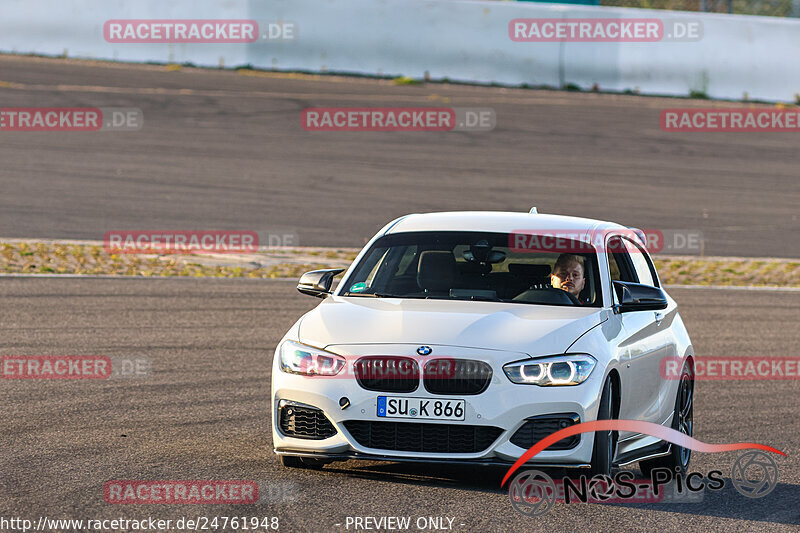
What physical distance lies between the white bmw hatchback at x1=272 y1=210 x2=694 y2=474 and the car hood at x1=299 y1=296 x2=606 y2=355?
10 millimetres

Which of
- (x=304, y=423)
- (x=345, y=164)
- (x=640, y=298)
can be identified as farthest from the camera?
(x=345, y=164)

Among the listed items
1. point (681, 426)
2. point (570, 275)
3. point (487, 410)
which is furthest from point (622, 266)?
point (487, 410)

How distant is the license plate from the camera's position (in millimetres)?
6742

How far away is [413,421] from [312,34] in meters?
23.9

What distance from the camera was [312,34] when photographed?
29.8m

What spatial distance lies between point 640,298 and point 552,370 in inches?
42.7

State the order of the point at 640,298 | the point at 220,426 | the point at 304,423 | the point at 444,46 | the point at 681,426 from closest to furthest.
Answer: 1. the point at 304,423
2. the point at 640,298
3. the point at 681,426
4. the point at 220,426
5. the point at 444,46

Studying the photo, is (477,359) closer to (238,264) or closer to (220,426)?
(220,426)

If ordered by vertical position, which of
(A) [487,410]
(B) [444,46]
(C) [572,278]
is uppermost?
(B) [444,46]

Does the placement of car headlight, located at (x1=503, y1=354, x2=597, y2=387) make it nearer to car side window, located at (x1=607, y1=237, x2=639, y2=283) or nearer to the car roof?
the car roof

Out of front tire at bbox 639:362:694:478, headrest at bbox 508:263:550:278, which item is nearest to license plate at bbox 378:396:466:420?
headrest at bbox 508:263:550:278

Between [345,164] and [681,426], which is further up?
[345,164]

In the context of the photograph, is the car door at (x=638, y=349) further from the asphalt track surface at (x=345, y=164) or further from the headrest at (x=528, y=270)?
the asphalt track surface at (x=345, y=164)

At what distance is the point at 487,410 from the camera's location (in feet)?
22.0
